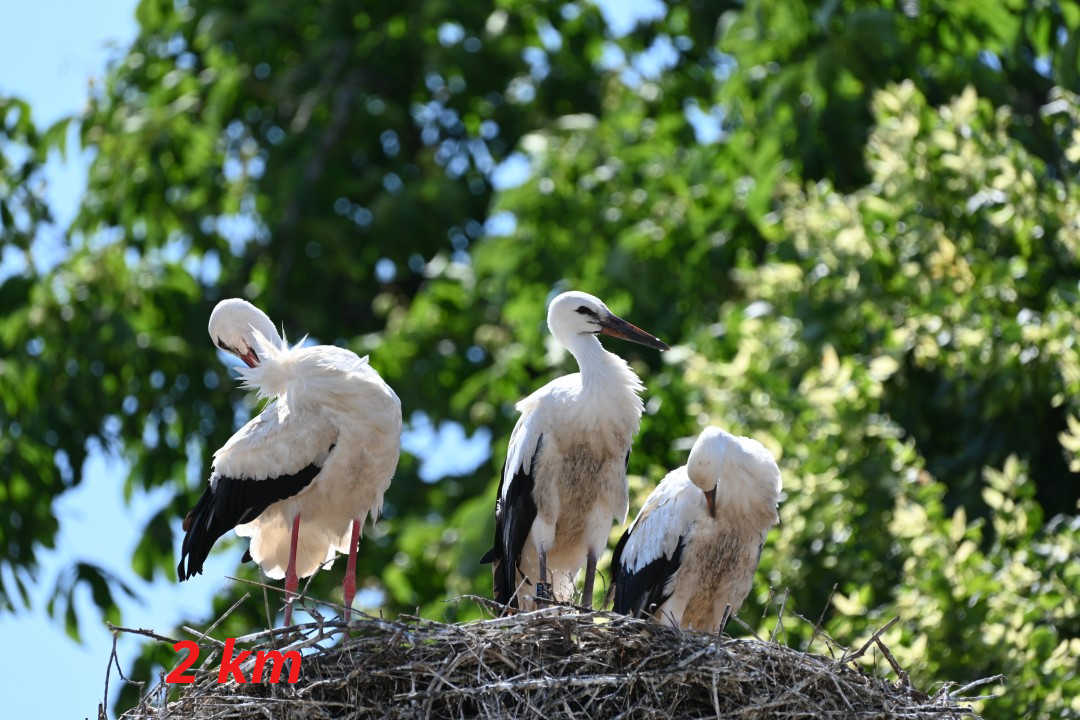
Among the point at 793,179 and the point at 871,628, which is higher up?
the point at 793,179

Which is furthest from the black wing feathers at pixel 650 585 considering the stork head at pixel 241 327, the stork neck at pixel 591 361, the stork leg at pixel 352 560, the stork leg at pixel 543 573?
the stork head at pixel 241 327

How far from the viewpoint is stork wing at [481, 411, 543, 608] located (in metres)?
7.68

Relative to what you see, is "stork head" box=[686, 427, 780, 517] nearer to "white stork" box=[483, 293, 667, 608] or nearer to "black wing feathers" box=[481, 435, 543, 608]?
"white stork" box=[483, 293, 667, 608]

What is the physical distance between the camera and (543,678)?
20.9 ft

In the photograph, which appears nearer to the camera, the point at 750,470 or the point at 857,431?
the point at 750,470

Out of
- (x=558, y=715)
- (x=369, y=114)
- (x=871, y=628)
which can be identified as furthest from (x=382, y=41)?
(x=558, y=715)

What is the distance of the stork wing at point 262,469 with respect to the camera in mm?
7297

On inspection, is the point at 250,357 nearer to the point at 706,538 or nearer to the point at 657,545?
the point at 657,545

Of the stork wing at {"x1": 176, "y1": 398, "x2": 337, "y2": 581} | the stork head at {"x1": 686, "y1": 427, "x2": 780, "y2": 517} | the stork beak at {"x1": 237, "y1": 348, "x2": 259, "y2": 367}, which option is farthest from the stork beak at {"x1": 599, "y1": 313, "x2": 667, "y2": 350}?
the stork beak at {"x1": 237, "y1": 348, "x2": 259, "y2": 367}

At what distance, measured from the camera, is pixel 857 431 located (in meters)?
10.3

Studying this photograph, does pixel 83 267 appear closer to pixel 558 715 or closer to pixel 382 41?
pixel 382 41

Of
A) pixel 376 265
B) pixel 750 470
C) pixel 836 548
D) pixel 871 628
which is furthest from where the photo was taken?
pixel 376 265

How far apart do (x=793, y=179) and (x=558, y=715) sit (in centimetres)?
647

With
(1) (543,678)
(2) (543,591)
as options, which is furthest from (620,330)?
(1) (543,678)
